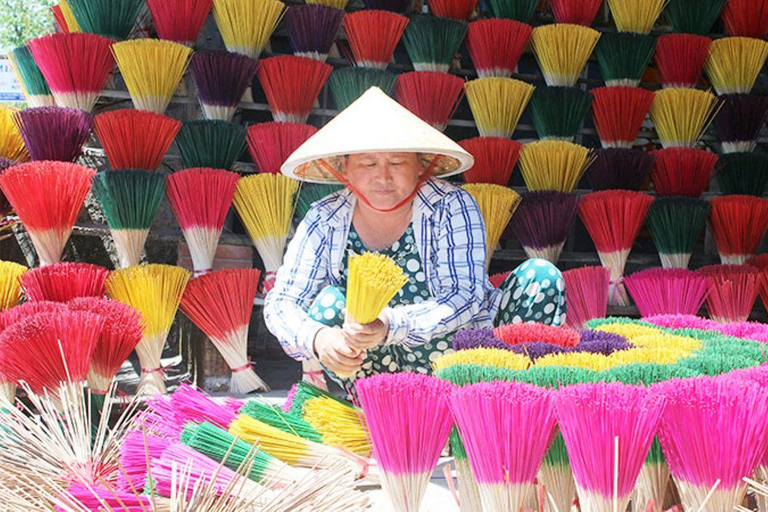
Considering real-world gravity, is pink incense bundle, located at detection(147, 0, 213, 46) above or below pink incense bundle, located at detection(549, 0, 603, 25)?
below

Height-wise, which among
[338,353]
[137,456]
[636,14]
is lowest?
[137,456]

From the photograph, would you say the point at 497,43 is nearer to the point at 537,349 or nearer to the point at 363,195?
the point at 363,195

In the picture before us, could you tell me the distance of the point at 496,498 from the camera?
3.64 ft

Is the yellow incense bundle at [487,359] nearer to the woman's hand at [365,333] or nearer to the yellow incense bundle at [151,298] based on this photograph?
the woman's hand at [365,333]

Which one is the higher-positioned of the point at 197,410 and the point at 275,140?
the point at 275,140

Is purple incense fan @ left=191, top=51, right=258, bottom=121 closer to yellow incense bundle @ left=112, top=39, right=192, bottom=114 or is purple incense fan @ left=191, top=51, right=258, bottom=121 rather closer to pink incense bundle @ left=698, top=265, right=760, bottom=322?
yellow incense bundle @ left=112, top=39, right=192, bottom=114

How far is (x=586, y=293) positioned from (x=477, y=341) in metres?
1.11

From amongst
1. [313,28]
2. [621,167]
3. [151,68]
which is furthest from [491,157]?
[151,68]

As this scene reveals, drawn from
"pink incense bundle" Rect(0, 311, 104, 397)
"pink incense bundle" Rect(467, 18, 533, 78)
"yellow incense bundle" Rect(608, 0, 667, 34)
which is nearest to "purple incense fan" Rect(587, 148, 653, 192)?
"pink incense bundle" Rect(467, 18, 533, 78)

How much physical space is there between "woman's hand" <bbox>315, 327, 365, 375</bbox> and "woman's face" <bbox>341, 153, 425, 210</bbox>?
37cm

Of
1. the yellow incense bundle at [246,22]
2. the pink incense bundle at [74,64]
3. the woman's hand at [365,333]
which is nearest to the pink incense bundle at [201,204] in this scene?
the pink incense bundle at [74,64]

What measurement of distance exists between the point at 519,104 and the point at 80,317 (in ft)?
5.62

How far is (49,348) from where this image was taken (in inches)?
69.6

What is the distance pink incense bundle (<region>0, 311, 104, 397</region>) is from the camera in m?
1.74
